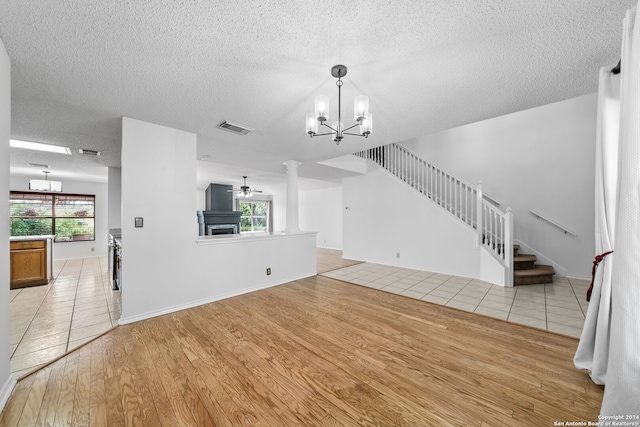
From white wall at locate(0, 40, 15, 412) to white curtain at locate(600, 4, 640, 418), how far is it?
135 inches

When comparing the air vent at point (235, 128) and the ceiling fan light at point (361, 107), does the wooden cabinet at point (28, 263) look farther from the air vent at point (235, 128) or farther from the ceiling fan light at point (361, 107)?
the ceiling fan light at point (361, 107)

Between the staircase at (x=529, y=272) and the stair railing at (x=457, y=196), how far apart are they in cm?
18

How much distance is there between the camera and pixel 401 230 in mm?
5453

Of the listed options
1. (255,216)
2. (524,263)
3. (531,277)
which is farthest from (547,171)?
(255,216)

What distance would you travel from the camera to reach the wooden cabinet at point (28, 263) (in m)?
3.85

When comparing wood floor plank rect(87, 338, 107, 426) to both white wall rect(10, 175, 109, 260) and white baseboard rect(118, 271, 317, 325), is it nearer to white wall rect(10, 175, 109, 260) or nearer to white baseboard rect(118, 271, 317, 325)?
white baseboard rect(118, 271, 317, 325)

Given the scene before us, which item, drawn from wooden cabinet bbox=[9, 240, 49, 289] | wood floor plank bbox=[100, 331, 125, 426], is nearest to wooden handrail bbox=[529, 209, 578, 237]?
wood floor plank bbox=[100, 331, 125, 426]

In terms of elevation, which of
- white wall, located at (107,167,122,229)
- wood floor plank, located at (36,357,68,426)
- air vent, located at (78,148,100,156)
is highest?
air vent, located at (78,148,100,156)

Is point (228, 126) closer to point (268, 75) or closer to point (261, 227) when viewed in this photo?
point (268, 75)

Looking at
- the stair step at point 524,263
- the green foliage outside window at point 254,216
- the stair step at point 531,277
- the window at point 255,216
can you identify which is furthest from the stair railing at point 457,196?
the green foliage outside window at point 254,216

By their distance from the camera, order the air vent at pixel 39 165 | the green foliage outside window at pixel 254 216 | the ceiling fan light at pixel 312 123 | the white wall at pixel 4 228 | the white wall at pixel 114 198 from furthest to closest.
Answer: the green foliage outside window at pixel 254 216
the white wall at pixel 114 198
the air vent at pixel 39 165
the ceiling fan light at pixel 312 123
the white wall at pixel 4 228

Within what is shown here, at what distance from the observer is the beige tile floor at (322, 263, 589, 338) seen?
2605mm

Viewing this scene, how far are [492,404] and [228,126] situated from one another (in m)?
3.55

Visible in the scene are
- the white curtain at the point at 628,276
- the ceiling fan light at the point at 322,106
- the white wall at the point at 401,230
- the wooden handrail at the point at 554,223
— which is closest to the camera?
the white curtain at the point at 628,276
